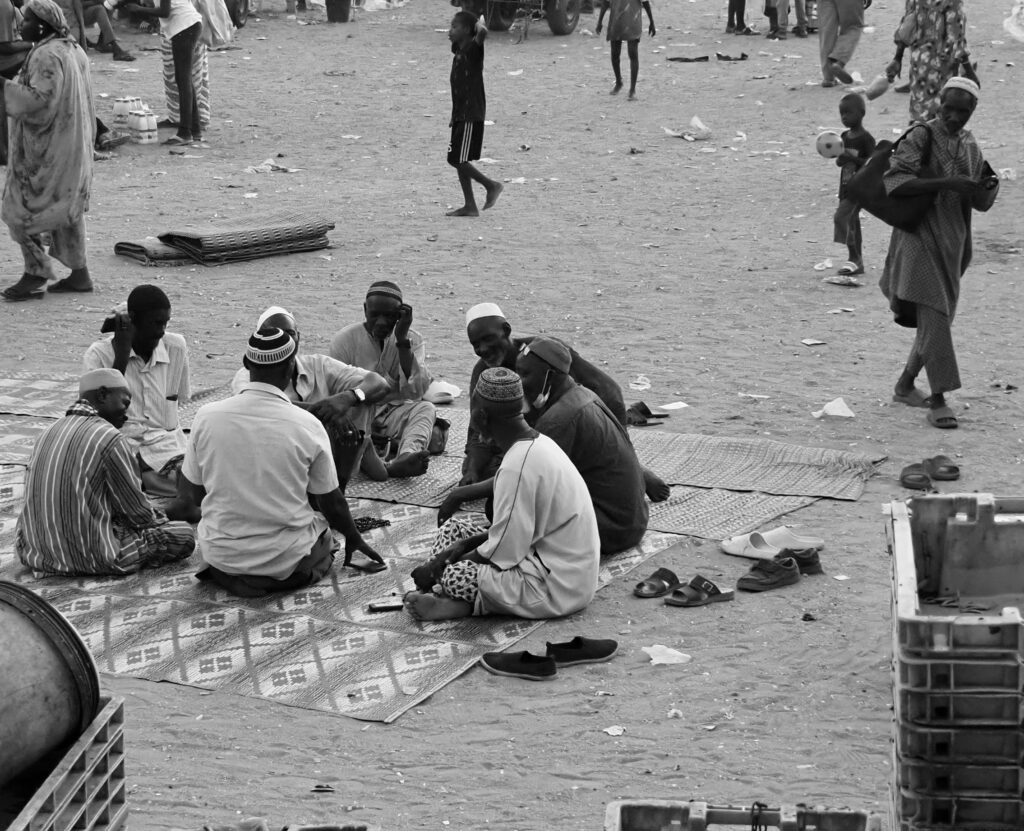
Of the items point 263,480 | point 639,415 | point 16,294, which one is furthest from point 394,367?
point 16,294

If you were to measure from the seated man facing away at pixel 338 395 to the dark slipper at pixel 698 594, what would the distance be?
1.77 m

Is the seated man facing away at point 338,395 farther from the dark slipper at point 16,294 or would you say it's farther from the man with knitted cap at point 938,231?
the dark slipper at point 16,294

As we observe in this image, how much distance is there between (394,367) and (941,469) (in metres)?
2.64

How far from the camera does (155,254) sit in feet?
38.9

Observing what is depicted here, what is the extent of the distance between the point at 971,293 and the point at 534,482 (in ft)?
19.7

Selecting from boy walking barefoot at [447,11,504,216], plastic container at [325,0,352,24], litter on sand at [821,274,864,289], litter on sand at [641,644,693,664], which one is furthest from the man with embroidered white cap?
plastic container at [325,0,352,24]

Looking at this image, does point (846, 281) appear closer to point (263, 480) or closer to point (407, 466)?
point (407, 466)

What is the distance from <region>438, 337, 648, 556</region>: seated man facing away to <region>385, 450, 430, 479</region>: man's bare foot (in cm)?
121

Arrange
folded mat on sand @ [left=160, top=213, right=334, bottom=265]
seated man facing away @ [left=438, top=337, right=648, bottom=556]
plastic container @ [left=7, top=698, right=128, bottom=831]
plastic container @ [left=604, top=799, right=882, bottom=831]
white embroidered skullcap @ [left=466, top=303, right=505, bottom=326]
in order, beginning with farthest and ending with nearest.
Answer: folded mat on sand @ [left=160, top=213, right=334, bottom=265], white embroidered skullcap @ [left=466, top=303, right=505, bottom=326], seated man facing away @ [left=438, top=337, right=648, bottom=556], plastic container @ [left=604, top=799, right=882, bottom=831], plastic container @ [left=7, top=698, right=128, bottom=831]

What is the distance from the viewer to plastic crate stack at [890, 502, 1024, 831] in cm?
348

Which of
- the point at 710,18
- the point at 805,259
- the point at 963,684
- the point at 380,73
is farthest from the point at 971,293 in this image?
the point at 710,18

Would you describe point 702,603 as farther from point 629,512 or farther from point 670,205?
point 670,205

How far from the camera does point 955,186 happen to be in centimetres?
787

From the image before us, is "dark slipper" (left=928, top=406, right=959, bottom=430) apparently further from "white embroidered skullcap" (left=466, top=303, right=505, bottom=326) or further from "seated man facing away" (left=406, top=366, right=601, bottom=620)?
"seated man facing away" (left=406, top=366, right=601, bottom=620)
